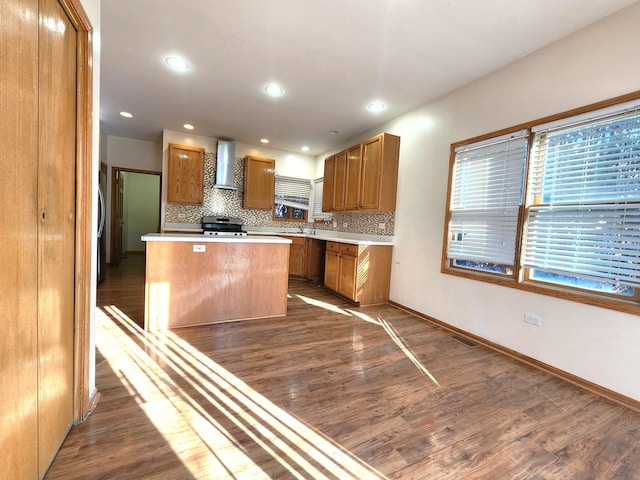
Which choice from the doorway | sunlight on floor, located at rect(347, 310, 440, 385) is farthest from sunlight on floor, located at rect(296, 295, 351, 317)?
the doorway

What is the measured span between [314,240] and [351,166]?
162cm

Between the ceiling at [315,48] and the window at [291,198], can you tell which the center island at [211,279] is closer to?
the ceiling at [315,48]

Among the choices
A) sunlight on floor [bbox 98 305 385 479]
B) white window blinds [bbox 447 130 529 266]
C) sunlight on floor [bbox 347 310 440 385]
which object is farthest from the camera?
white window blinds [bbox 447 130 529 266]

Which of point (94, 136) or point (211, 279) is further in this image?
point (211, 279)

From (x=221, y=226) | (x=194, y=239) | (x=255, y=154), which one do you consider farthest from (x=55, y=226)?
(x=255, y=154)

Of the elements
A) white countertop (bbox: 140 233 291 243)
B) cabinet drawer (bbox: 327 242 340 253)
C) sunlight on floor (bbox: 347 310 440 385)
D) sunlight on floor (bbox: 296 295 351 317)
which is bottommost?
sunlight on floor (bbox: 296 295 351 317)

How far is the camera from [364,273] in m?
3.79

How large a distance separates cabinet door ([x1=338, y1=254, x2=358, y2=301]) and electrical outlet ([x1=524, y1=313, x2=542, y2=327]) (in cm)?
190

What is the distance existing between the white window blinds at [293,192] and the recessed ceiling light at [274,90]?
264 cm

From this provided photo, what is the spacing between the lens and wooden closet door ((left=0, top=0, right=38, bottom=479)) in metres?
0.83

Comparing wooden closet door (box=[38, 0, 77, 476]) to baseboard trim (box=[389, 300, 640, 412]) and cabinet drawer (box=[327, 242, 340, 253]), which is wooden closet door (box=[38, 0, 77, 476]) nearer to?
baseboard trim (box=[389, 300, 640, 412])

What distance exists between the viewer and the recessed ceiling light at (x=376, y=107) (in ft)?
11.7

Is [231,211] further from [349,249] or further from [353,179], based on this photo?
[349,249]

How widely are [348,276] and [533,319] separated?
214cm
